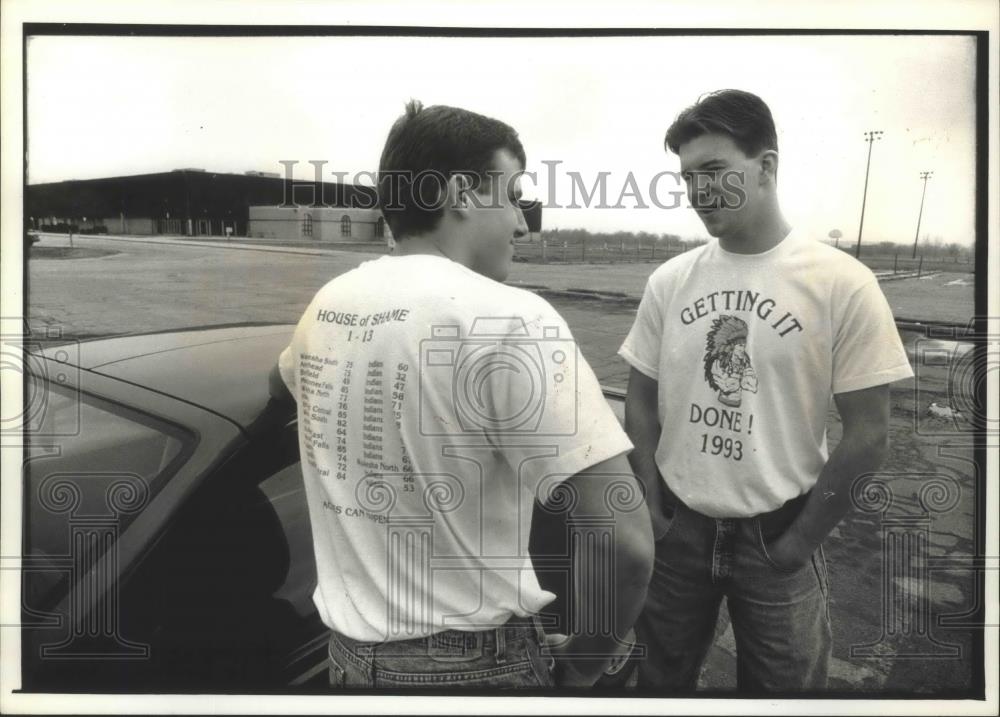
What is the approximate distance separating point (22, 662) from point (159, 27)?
1829 mm

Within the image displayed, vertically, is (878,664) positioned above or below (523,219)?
below

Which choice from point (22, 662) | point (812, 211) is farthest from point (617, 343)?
point (22, 662)

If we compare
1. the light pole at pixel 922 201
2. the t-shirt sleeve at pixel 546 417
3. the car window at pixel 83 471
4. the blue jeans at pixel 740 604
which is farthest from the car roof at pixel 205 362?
the light pole at pixel 922 201

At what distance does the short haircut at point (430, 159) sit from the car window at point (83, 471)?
0.91 meters

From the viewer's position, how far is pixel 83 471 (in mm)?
2260

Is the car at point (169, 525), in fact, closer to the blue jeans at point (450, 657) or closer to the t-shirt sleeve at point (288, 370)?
the t-shirt sleeve at point (288, 370)

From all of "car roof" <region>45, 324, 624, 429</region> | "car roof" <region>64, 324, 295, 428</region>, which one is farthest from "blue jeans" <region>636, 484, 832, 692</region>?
"car roof" <region>64, 324, 295, 428</region>

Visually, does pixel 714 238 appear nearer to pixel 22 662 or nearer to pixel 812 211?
pixel 812 211

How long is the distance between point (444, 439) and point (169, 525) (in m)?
0.89

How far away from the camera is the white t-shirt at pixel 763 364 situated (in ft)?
6.29

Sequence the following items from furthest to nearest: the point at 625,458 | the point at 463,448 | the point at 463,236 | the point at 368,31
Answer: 1. the point at 368,31
2. the point at 625,458
3. the point at 463,236
4. the point at 463,448

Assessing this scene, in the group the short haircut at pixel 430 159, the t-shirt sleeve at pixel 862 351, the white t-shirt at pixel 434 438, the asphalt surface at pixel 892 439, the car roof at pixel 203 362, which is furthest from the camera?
the asphalt surface at pixel 892 439

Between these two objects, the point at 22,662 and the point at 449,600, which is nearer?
the point at 449,600

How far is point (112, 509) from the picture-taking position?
2217 mm
